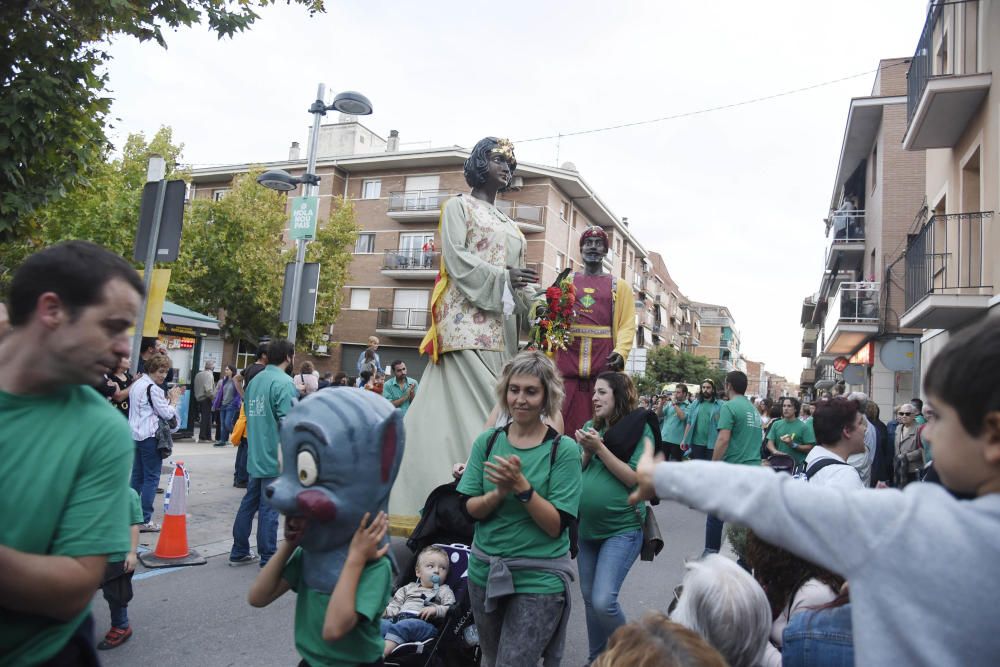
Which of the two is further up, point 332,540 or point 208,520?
point 332,540

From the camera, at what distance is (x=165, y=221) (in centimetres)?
580

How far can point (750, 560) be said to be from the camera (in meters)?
2.51

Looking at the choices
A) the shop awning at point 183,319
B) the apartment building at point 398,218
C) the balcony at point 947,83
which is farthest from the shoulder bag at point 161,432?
the apartment building at point 398,218

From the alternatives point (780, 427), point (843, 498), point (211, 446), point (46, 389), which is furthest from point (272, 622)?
point (211, 446)

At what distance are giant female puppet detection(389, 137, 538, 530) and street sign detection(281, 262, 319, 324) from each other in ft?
20.5

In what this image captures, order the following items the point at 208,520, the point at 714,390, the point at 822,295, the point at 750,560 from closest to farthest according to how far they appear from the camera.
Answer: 1. the point at 750,560
2. the point at 208,520
3. the point at 714,390
4. the point at 822,295

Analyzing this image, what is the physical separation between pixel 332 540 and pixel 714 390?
10.6 metres

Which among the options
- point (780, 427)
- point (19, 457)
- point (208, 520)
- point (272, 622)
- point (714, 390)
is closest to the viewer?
point (19, 457)

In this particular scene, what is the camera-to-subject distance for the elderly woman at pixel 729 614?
2.06 m

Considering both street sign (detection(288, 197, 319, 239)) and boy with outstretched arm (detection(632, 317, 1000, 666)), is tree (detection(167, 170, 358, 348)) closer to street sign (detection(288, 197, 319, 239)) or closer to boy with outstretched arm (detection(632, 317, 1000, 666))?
street sign (detection(288, 197, 319, 239))

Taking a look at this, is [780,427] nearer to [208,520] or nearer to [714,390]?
[714,390]

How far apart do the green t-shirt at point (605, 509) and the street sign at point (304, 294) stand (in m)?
7.33

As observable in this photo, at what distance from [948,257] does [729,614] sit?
11953mm

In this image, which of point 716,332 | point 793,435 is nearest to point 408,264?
point 793,435
